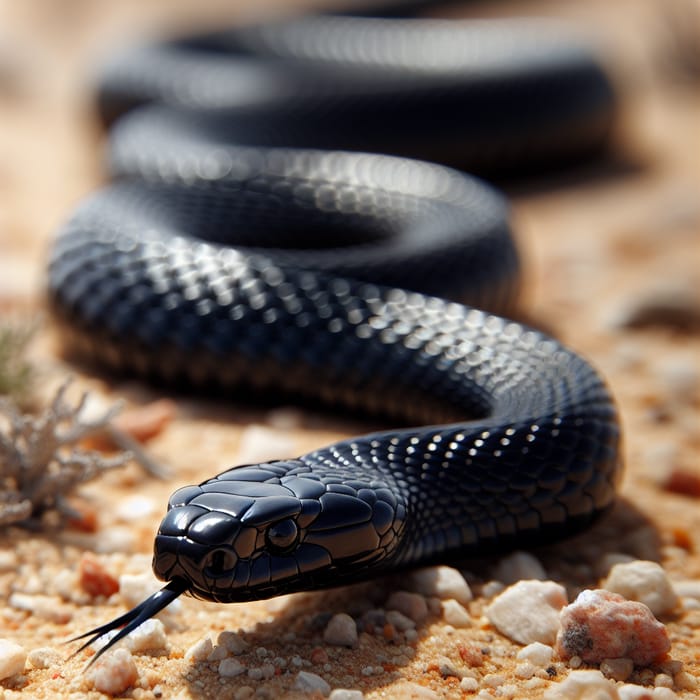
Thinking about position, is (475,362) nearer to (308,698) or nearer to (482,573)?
(482,573)

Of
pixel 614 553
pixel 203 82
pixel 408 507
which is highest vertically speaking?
pixel 203 82

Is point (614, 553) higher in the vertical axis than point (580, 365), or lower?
lower

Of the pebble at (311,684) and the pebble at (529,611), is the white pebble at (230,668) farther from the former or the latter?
the pebble at (529,611)

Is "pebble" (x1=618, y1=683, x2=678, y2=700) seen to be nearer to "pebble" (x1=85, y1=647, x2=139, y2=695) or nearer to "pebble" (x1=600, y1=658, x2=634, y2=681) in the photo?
"pebble" (x1=600, y1=658, x2=634, y2=681)

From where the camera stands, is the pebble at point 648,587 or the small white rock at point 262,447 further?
the small white rock at point 262,447

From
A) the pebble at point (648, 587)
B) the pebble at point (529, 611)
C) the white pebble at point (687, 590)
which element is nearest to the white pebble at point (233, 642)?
the pebble at point (529, 611)

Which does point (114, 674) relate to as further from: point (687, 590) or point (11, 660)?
point (687, 590)

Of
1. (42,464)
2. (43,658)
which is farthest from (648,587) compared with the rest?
(42,464)

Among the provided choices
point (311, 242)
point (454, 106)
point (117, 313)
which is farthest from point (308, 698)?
point (454, 106)
